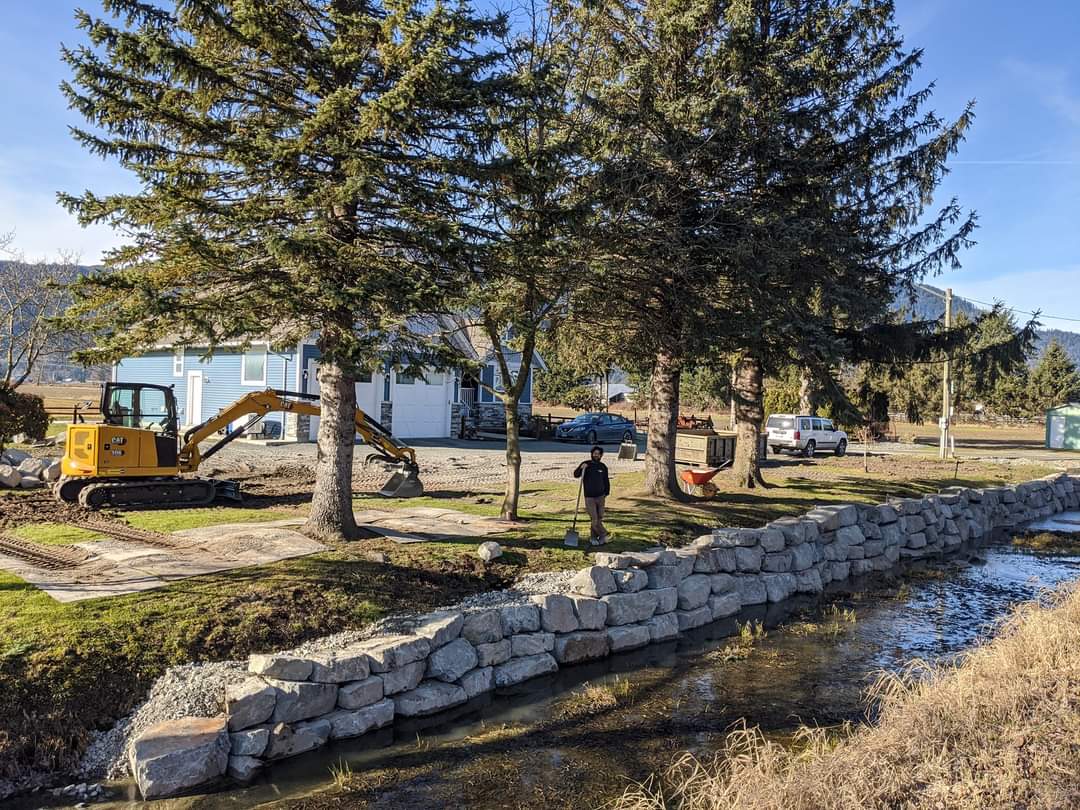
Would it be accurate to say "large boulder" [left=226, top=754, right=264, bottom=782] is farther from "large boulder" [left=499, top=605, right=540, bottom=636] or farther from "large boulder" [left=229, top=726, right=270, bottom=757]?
"large boulder" [left=499, top=605, right=540, bottom=636]

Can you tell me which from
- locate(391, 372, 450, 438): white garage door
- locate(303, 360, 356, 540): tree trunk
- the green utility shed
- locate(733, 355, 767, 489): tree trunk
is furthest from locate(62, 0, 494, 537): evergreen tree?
the green utility shed

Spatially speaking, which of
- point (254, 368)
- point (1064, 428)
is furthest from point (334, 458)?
point (1064, 428)

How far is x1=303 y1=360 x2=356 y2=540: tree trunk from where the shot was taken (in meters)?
10.6

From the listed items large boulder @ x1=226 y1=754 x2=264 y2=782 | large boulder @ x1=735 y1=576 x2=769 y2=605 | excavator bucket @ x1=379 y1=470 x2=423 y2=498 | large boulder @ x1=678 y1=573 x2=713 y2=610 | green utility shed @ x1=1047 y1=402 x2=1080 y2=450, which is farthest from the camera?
green utility shed @ x1=1047 y1=402 x2=1080 y2=450

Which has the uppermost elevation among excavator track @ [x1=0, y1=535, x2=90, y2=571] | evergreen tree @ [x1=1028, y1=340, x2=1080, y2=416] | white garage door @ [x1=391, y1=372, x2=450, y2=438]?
evergreen tree @ [x1=1028, y1=340, x2=1080, y2=416]

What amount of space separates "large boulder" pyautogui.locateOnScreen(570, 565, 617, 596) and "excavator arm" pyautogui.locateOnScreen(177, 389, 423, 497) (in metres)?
5.93

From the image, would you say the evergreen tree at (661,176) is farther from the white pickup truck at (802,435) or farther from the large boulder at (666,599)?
the white pickup truck at (802,435)

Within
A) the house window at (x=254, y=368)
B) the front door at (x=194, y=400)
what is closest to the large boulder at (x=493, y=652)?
the house window at (x=254, y=368)

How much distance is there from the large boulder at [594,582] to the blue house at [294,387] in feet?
48.8

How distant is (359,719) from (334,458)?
169 inches

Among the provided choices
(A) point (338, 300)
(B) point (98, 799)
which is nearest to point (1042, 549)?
(A) point (338, 300)

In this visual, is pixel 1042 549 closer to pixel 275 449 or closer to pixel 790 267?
pixel 790 267

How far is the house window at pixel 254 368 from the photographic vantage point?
2627cm

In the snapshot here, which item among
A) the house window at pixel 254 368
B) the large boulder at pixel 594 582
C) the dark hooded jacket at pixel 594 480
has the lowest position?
the large boulder at pixel 594 582
